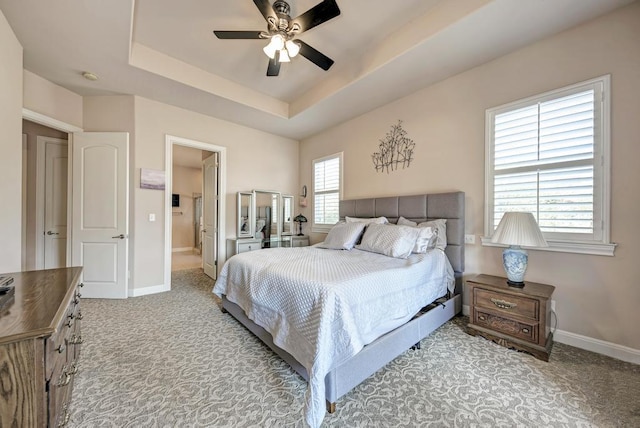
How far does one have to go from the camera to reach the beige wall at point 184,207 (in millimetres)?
8070

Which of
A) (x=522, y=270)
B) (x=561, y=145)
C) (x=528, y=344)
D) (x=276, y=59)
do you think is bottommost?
(x=528, y=344)

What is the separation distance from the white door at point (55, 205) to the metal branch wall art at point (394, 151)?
4.90 m

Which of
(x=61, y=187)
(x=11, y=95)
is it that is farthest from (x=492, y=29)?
(x=61, y=187)

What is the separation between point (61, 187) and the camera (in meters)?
3.84

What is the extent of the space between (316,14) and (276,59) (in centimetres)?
65

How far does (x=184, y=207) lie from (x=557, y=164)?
29.6 ft

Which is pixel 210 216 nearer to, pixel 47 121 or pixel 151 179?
pixel 151 179

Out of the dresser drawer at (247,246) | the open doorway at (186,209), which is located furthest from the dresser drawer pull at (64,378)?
the open doorway at (186,209)

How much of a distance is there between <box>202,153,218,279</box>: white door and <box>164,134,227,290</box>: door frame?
0.11 meters

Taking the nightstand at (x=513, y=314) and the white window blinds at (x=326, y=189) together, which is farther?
the white window blinds at (x=326, y=189)

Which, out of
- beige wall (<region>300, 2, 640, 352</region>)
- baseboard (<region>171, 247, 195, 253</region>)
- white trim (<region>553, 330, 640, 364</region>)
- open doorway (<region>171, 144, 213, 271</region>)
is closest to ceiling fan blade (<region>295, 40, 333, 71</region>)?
beige wall (<region>300, 2, 640, 352</region>)

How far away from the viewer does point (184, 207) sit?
8.27 m

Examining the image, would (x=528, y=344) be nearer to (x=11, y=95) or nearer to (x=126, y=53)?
(x=126, y=53)

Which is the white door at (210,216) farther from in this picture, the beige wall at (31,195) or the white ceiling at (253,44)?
the beige wall at (31,195)
